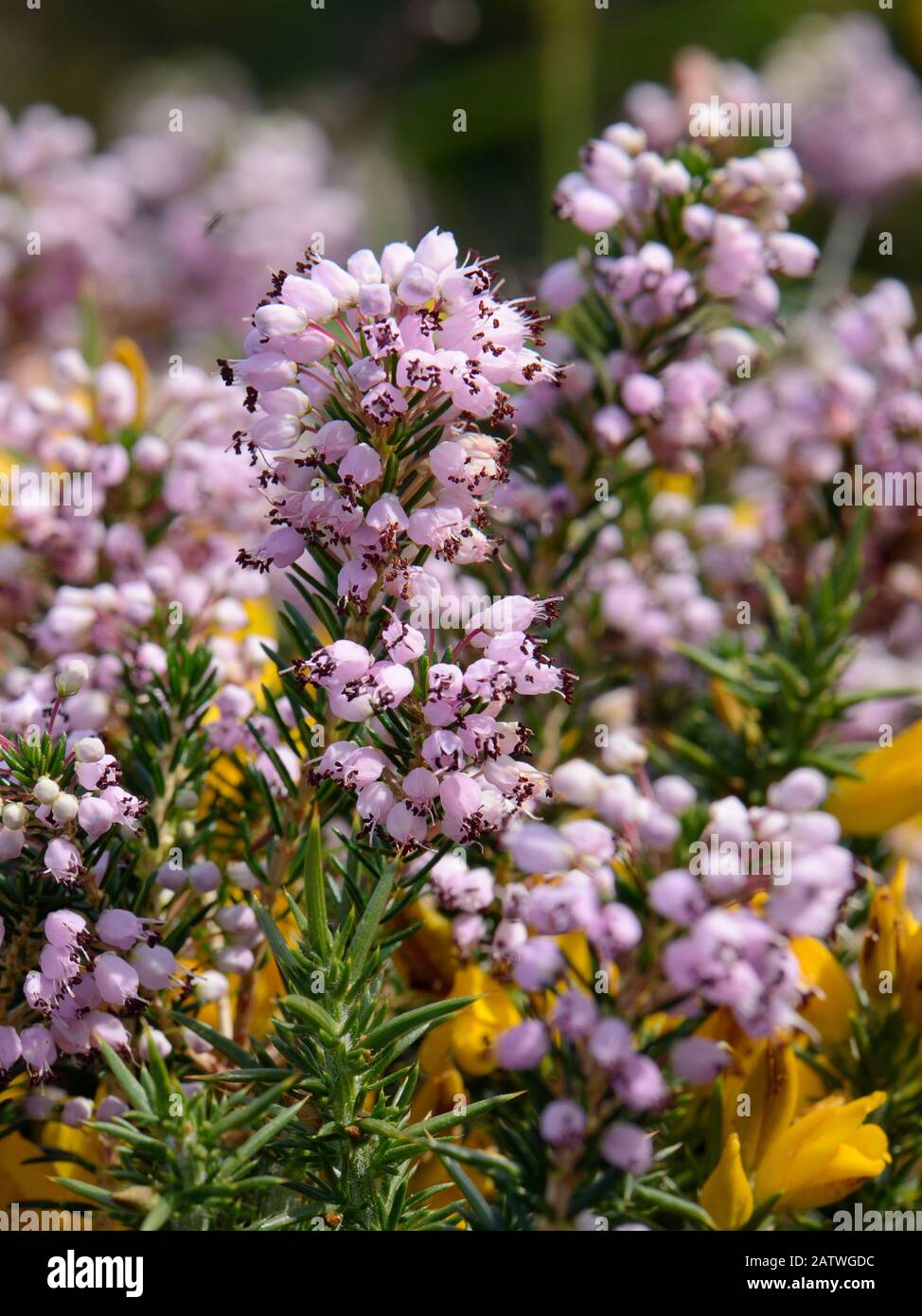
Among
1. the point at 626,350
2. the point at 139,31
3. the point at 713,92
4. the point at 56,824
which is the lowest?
the point at 56,824

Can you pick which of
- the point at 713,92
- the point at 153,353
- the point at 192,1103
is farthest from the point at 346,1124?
the point at 153,353

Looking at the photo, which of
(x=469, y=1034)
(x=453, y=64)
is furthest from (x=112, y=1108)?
(x=453, y=64)

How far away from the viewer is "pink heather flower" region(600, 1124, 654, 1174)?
1.12 feet

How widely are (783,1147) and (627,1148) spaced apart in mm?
133

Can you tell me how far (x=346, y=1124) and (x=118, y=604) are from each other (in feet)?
0.83

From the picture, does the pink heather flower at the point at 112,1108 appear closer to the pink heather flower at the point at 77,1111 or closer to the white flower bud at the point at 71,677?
the pink heather flower at the point at 77,1111

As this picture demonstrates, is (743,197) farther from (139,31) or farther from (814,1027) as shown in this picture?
(139,31)

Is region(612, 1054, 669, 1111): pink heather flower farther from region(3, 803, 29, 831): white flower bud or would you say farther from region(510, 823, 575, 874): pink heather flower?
region(3, 803, 29, 831): white flower bud

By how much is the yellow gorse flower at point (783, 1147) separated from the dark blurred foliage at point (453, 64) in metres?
0.94

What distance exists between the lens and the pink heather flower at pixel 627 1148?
34 cm

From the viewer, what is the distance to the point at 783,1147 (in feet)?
1.48

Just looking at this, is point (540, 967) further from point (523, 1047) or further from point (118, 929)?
point (118, 929)

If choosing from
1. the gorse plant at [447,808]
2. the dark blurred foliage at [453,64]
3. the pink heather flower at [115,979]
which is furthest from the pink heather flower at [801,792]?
the dark blurred foliage at [453,64]

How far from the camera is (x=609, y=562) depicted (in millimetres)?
691
